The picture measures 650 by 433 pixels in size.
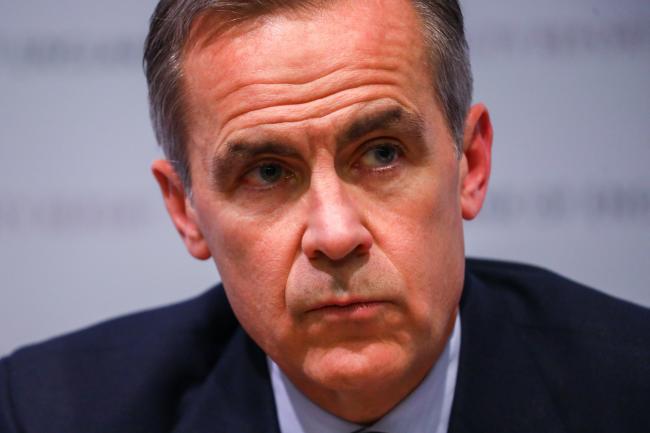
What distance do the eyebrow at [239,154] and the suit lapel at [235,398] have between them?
23.2 inches

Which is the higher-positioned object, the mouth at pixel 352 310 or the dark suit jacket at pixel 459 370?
the mouth at pixel 352 310

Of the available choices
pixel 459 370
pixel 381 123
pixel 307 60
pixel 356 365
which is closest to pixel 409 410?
pixel 459 370

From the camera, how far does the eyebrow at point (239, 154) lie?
5.49 feet

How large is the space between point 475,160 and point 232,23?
0.70 m

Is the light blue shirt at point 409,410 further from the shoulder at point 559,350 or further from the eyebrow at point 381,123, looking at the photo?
the eyebrow at point 381,123

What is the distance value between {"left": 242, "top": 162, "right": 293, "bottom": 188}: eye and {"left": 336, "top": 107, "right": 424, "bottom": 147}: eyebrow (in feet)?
0.47

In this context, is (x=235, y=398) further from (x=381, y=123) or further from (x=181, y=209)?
(x=381, y=123)

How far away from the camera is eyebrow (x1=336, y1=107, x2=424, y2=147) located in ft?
5.42

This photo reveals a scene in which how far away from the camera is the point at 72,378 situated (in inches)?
84.4

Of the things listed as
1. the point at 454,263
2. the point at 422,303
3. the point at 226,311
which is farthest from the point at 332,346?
the point at 226,311

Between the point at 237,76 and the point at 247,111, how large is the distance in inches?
3.1

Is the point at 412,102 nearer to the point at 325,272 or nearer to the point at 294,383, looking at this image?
the point at 325,272

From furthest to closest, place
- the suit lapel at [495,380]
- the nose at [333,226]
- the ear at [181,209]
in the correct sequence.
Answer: the ear at [181,209] < the suit lapel at [495,380] < the nose at [333,226]

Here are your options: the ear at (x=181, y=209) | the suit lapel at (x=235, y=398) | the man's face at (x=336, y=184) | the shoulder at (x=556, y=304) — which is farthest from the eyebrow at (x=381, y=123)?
the suit lapel at (x=235, y=398)
